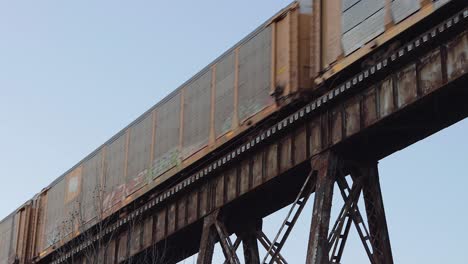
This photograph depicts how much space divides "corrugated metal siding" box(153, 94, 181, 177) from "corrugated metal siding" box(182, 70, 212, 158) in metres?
0.38

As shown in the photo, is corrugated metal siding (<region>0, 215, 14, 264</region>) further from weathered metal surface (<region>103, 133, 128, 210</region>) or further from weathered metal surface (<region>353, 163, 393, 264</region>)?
weathered metal surface (<region>353, 163, 393, 264</region>)

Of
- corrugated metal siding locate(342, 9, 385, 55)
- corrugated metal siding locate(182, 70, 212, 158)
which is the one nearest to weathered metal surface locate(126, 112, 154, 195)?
corrugated metal siding locate(182, 70, 212, 158)

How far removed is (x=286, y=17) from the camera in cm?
1981

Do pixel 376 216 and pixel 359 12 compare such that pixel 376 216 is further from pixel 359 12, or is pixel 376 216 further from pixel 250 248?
pixel 250 248

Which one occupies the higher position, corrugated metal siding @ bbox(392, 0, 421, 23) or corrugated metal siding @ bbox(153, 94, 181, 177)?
corrugated metal siding @ bbox(153, 94, 181, 177)

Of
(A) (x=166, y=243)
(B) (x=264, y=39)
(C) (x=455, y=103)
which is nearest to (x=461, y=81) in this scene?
(C) (x=455, y=103)

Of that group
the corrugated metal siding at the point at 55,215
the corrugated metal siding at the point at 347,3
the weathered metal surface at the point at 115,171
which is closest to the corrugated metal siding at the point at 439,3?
the corrugated metal siding at the point at 347,3

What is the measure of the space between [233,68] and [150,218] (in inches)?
189

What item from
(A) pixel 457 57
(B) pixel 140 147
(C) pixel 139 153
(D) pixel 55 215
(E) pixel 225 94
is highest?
(D) pixel 55 215

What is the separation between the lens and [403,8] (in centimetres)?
1656

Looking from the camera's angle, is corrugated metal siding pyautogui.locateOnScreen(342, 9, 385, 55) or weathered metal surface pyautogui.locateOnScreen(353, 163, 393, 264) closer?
corrugated metal siding pyautogui.locateOnScreen(342, 9, 385, 55)

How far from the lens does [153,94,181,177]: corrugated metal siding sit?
75.0 ft

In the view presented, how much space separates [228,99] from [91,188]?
6982 mm

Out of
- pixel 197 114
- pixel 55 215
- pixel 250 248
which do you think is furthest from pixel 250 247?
pixel 55 215
